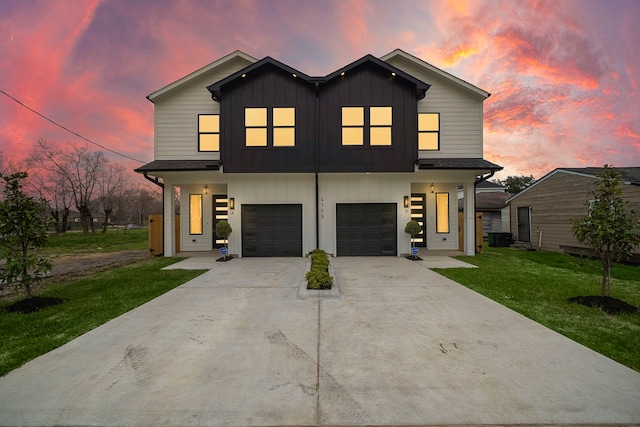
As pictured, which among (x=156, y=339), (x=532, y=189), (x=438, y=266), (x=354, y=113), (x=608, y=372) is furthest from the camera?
(x=532, y=189)

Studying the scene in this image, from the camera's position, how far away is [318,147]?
34.2ft

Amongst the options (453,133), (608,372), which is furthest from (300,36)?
(608,372)

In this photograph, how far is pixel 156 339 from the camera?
12.2 ft

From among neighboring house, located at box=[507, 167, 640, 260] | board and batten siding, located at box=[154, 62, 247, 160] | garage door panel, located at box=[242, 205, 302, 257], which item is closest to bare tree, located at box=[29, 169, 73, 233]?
board and batten siding, located at box=[154, 62, 247, 160]

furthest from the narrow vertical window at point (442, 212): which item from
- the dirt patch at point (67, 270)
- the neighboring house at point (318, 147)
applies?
the dirt patch at point (67, 270)

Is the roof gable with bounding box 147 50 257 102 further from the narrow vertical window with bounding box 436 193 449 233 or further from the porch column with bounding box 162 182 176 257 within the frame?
the narrow vertical window with bounding box 436 193 449 233

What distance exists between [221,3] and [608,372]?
18.3m

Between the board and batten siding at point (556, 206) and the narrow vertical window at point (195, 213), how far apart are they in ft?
55.8

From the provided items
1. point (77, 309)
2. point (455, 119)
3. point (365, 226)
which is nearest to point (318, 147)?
point (365, 226)

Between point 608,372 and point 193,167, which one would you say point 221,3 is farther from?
point 608,372

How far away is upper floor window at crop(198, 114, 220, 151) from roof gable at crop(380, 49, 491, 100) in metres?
8.23

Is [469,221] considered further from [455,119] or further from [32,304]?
[32,304]

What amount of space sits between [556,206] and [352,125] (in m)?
12.0

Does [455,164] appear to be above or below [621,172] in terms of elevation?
above
